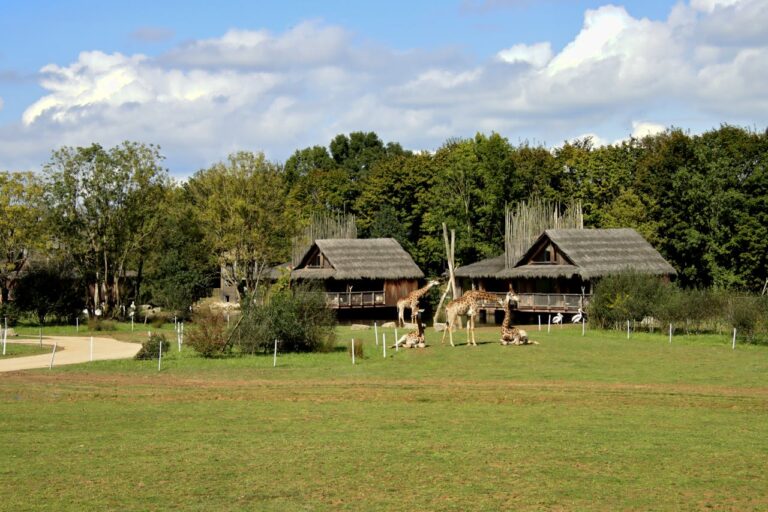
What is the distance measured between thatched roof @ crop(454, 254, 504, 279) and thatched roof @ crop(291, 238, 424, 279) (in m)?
3.43

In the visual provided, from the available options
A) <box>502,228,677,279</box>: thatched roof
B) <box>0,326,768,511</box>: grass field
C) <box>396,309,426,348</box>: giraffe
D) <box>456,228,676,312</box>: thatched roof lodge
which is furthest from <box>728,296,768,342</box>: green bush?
<box>502,228,677,279</box>: thatched roof

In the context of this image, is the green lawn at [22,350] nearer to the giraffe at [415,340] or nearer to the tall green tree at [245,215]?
the giraffe at [415,340]

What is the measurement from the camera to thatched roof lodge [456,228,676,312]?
58844 mm

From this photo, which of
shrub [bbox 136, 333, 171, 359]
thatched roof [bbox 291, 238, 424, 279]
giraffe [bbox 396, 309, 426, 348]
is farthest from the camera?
thatched roof [bbox 291, 238, 424, 279]

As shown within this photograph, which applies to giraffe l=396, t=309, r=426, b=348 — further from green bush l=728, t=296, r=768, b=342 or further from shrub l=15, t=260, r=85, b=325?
shrub l=15, t=260, r=85, b=325

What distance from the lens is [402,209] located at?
91.2 metres

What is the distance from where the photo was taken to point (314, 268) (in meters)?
71.7

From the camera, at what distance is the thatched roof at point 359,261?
69.3 metres

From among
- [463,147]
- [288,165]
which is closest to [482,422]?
[463,147]

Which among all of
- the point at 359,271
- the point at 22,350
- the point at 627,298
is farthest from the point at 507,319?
the point at 359,271

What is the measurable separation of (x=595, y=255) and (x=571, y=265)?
1.99 meters

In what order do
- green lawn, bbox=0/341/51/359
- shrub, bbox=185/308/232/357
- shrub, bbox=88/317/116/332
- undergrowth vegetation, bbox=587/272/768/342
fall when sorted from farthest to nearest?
shrub, bbox=88/317/116/332
undergrowth vegetation, bbox=587/272/768/342
green lawn, bbox=0/341/51/359
shrub, bbox=185/308/232/357

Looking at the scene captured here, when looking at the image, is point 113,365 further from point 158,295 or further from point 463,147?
point 463,147

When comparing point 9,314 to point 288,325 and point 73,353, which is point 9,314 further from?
point 288,325
